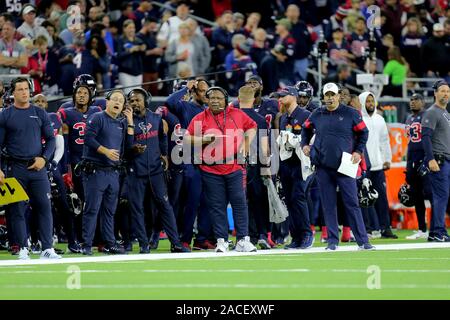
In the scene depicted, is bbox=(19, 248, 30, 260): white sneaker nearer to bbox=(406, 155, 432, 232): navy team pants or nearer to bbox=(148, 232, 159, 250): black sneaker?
bbox=(148, 232, 159, 250): black sneaker

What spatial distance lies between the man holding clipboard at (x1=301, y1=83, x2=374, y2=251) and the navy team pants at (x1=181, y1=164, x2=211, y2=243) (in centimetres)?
167

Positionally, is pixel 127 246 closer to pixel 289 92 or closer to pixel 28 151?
pixel 28 151

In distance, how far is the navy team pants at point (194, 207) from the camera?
16.8m

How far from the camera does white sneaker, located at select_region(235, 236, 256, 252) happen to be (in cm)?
1584

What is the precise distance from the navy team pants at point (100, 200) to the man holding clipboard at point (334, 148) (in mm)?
2415

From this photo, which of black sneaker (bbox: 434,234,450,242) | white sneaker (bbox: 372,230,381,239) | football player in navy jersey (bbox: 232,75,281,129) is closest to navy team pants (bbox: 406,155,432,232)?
white sneaker (bbox: 372,230,381,239)

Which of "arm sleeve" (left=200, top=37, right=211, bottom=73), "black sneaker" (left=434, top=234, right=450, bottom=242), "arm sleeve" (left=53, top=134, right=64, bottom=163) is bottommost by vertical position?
"black sneaker" (left=434, top=234, right=450, bottom=242)

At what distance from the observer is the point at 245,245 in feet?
51.9

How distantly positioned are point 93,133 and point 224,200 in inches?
70.5

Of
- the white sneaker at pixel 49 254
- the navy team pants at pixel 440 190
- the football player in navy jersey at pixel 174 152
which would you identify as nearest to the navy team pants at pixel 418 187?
the navy team pants at pixel 440 190

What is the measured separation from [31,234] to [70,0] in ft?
24.9

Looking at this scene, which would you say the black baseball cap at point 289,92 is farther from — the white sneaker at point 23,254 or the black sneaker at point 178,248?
A: the white sneaker at point 23,254

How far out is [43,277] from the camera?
1244cm
